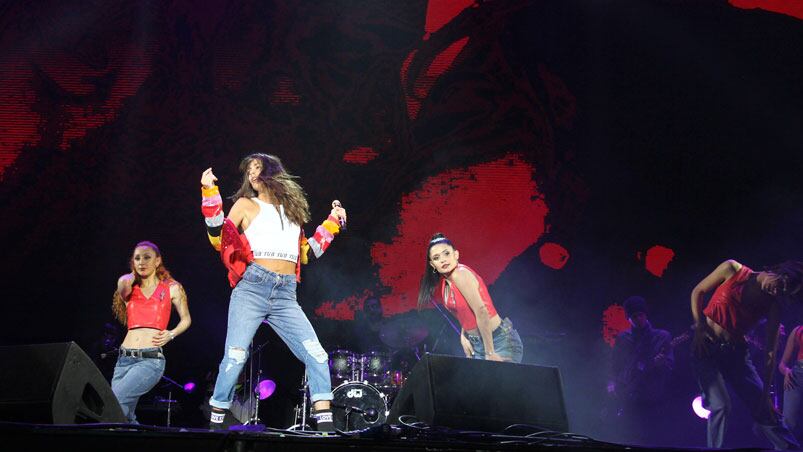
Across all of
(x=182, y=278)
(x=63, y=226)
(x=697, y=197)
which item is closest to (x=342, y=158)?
(x=182, y=278)

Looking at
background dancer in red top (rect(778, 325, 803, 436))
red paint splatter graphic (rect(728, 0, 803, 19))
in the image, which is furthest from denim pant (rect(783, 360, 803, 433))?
red paint splatter graphic (rect(728, 0, 803, 19))

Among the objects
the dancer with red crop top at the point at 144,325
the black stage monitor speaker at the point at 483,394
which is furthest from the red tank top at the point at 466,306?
the dancer with red crop top at the point at 144,325

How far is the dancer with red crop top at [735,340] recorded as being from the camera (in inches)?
249

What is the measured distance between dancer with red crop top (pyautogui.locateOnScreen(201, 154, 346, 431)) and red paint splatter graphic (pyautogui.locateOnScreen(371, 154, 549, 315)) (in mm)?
2166

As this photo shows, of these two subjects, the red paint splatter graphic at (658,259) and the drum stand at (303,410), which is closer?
the drum stand at (303,410)

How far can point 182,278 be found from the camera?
24.2 ft

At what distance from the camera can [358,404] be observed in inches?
304

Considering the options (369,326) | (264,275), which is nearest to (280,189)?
(264,275)

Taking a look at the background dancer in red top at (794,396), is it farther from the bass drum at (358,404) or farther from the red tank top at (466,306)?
the bass drum at (358,404)

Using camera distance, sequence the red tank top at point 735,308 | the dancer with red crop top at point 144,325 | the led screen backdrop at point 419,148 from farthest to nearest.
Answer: the led screen backdrop at point 419,148, the red tank top at point 735,308, the dancer with red crop top at point 144,325

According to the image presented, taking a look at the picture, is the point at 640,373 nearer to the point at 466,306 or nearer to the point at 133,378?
the point at 466,306

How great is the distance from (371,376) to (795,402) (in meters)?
4.23

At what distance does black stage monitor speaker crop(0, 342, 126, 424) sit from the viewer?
2.87 m

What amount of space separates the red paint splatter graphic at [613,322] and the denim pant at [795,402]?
195cm
